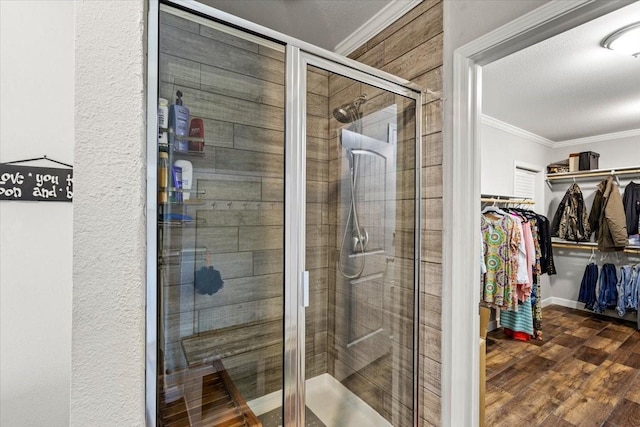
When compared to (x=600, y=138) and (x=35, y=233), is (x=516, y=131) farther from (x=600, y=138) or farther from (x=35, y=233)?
(x=35, y=233)

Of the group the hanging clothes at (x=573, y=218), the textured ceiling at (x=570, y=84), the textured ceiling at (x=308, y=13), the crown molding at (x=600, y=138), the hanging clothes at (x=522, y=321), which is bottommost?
the hanging clothes at (x=522, y=321)

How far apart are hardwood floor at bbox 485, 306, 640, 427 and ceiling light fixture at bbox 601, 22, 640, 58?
2.49 meters

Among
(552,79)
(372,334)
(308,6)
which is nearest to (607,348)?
(552,79)

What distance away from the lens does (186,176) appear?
3.71 ft

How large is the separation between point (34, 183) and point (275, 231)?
1.04 meters

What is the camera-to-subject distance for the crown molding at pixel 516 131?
11.3 feet

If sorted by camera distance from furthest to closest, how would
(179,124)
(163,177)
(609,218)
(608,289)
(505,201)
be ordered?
1. (608,289)
2. (609,218)
3. (505,201)
4. (179,124)
5. (163,177)

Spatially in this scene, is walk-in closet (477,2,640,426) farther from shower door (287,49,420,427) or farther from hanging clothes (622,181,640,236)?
shower door (287,49,420,427)

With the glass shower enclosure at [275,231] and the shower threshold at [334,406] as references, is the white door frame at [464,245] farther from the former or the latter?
the shower threshold at [334,406]

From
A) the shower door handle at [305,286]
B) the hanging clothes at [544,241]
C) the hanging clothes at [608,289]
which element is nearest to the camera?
the shower door handle at [305,286]

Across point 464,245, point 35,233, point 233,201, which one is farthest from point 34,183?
point 464,245

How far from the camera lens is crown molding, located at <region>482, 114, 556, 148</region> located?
344 centimetres

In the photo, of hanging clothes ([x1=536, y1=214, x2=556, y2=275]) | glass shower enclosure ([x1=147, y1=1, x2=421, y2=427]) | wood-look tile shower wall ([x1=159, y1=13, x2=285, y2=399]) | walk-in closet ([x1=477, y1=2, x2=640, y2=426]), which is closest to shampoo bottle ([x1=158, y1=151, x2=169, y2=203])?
glass shower enclosure ([x1=147, y1=1, x2=421, y2=427])

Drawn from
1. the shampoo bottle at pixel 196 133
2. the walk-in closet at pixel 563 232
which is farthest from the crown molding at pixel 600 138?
the shampoo bottle at pixel 196 133
